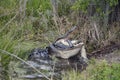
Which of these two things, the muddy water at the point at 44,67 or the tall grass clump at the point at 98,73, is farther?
the muddy water at the point at 44,67

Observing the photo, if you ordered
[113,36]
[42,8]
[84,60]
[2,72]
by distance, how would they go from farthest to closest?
[42,8] → [113,36] → [84,60] → [2,72]

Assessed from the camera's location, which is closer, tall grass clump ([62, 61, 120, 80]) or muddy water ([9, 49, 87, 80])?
tall grass clump ([62, 61, 120, 80])

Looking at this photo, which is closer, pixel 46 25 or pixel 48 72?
pixel 48 72

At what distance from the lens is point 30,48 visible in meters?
6.91

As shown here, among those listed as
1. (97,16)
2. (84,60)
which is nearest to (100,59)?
(84,60)

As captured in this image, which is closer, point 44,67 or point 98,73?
point 98,73

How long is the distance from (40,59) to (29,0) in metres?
2.72

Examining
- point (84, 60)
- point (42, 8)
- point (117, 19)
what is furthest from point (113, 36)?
point (42, 8)

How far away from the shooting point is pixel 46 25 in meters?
7.90

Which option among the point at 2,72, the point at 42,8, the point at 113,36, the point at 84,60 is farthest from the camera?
the point at 42,8

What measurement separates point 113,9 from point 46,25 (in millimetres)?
1497

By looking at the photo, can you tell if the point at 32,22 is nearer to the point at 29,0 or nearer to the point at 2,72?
the point at 29,0

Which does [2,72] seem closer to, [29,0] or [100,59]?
[100,59]

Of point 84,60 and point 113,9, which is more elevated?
point 113,9
